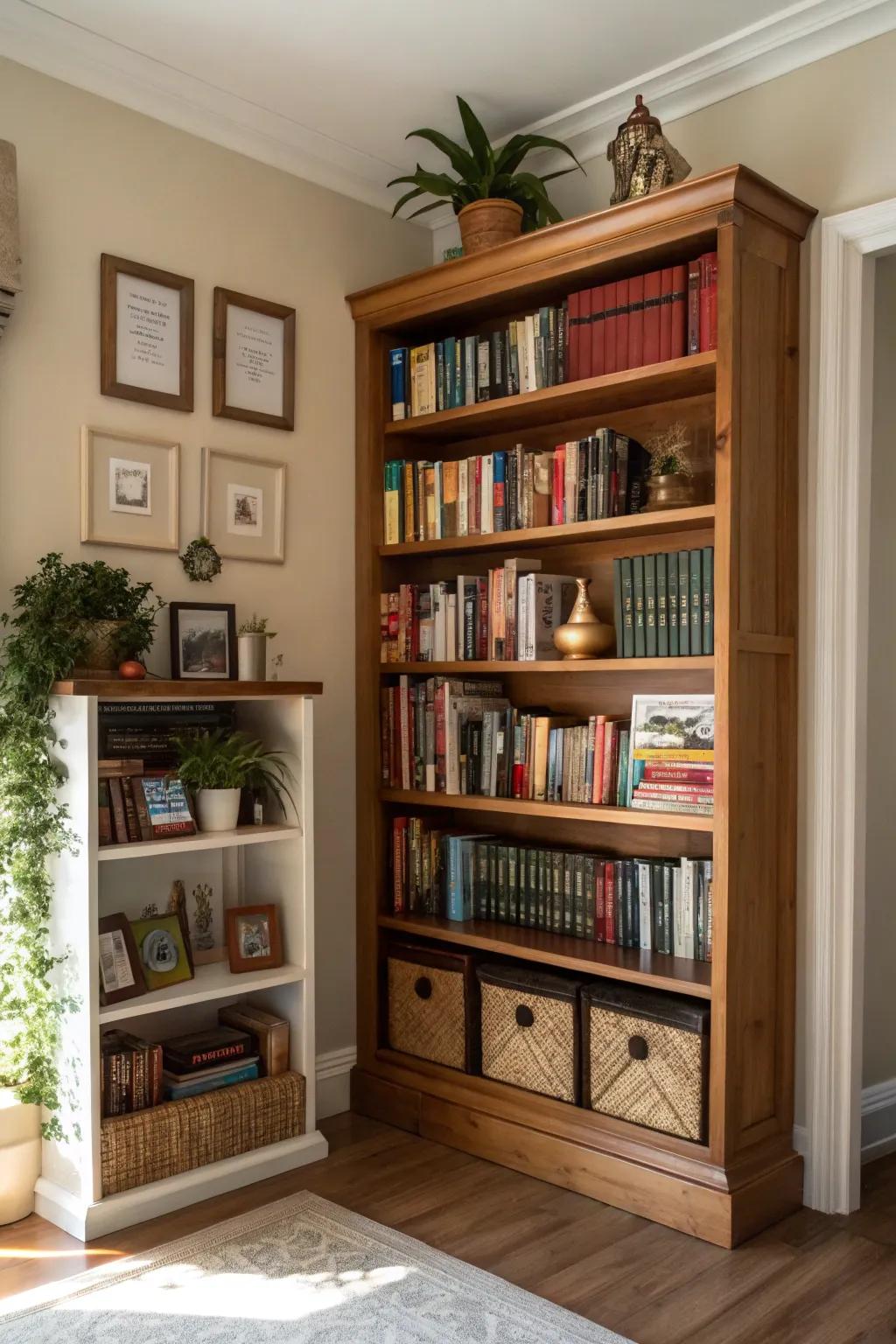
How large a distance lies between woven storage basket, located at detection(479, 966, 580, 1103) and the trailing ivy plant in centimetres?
106

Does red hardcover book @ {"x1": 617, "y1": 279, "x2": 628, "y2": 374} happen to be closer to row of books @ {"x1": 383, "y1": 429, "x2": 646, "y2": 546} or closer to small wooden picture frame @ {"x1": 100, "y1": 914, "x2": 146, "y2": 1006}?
row of books @ {"x1": 383, "y1": 429, "x2": 646, "y2": 546}

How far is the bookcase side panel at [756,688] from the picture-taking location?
242cm

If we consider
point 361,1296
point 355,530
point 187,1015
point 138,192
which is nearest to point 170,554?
point 355,530

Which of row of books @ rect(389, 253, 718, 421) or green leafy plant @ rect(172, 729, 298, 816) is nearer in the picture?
row of books @ rect(389, 253, 718, 421)

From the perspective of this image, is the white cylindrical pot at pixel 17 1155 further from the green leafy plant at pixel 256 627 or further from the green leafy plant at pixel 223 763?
the green leafy plant at pixel 256 627

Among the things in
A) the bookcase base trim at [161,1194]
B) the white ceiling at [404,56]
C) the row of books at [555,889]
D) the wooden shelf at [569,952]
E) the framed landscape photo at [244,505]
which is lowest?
the bookcase base trim at [161,1194]

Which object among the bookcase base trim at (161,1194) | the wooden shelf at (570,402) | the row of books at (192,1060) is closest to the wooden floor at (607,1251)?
the bookcase base trim at (161,1194)

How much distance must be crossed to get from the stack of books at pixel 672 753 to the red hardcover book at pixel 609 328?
2.67ft

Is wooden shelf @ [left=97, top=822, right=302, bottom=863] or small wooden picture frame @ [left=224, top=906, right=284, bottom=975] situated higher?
wooden shelf @ [left=97, top=822, right=302, bottom=863]

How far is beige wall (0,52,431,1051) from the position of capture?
261 cm

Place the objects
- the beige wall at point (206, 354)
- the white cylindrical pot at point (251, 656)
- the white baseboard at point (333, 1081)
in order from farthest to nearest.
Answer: the white baseboard at point (333, 1081)
the white cylindrical pot at point (251, 656)
the beige wall at point (206, 354)

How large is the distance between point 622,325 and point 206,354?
1095mm

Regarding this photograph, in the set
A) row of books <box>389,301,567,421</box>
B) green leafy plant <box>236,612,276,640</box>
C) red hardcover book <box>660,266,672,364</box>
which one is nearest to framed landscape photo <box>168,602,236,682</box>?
green leafy plant <box>236,612,276,640</box>

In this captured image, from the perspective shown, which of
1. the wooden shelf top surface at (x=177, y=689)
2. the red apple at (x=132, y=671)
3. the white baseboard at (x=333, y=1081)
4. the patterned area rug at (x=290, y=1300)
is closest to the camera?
the patterned area rug at (x=290, y=1300)
